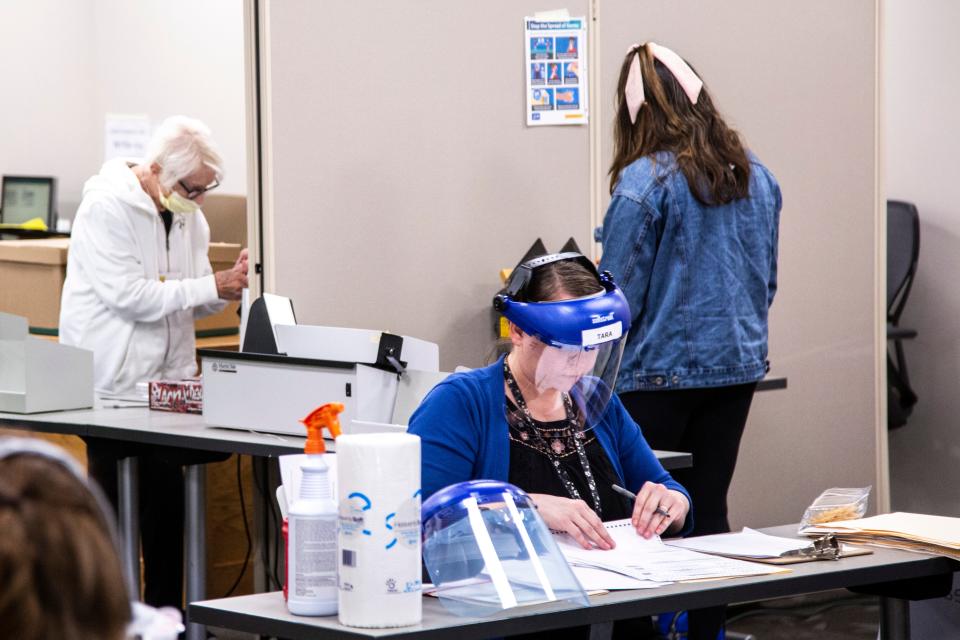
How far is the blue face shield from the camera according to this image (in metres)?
1.84

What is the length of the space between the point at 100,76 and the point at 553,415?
4595mm

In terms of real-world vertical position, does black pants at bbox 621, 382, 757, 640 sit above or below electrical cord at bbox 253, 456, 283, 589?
above

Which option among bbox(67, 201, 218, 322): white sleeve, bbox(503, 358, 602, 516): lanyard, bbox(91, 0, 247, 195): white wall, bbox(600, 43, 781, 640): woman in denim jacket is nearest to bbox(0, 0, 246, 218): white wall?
bbox(91, 0, 247, 195): white wall

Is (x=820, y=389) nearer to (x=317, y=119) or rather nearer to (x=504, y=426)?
(x=317, y=119)

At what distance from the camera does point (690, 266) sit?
283cm

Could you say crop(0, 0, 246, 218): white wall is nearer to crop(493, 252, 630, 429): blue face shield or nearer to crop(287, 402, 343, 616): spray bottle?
crop(493, 252, 630, 429): blue face shield

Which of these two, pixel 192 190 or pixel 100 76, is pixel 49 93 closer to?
pixel 100 76

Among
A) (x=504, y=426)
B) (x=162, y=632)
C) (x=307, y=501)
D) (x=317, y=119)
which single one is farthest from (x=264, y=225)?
(x=162, y=632)

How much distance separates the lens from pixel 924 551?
6.52 ft

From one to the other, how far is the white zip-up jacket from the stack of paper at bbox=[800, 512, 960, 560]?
2022mm

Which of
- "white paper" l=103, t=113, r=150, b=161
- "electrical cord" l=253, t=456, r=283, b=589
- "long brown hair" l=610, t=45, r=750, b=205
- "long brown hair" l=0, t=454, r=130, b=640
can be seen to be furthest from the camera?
"white paper" l=103, t=113, r=150, b=161

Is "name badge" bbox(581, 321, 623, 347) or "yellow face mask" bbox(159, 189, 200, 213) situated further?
"yellow face mask" bbox(159, 189, 200, 213)

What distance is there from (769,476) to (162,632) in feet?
11.5

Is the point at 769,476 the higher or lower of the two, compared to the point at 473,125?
lower
